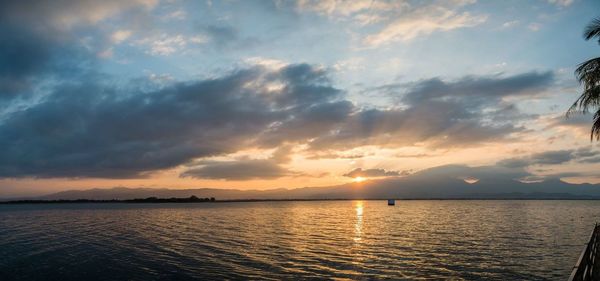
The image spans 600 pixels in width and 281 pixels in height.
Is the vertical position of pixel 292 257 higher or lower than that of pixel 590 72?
lower

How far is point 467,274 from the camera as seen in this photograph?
32344mm

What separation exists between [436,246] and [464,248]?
3420mm

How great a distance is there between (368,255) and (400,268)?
8.00 meters

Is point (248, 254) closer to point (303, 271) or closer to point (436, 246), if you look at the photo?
point (303, 271)

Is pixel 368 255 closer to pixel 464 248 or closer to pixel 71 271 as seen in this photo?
pixel 464 248

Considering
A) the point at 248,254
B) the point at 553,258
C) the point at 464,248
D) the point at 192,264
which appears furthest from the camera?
the point at 464,248

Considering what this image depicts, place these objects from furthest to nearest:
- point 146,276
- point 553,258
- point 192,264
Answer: point 553,258, point 192,264, point 146,276

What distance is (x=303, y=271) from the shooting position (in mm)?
33719

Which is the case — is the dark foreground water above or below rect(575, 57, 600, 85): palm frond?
below

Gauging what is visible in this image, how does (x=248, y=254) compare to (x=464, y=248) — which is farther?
(x=464, y=248)

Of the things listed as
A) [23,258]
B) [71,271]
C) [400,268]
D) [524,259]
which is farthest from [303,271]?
[23,258]

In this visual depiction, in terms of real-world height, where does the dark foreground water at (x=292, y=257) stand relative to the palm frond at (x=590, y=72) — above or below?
below

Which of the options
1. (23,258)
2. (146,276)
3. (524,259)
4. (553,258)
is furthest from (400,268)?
(23,258)

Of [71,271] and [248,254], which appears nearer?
[71,271]
